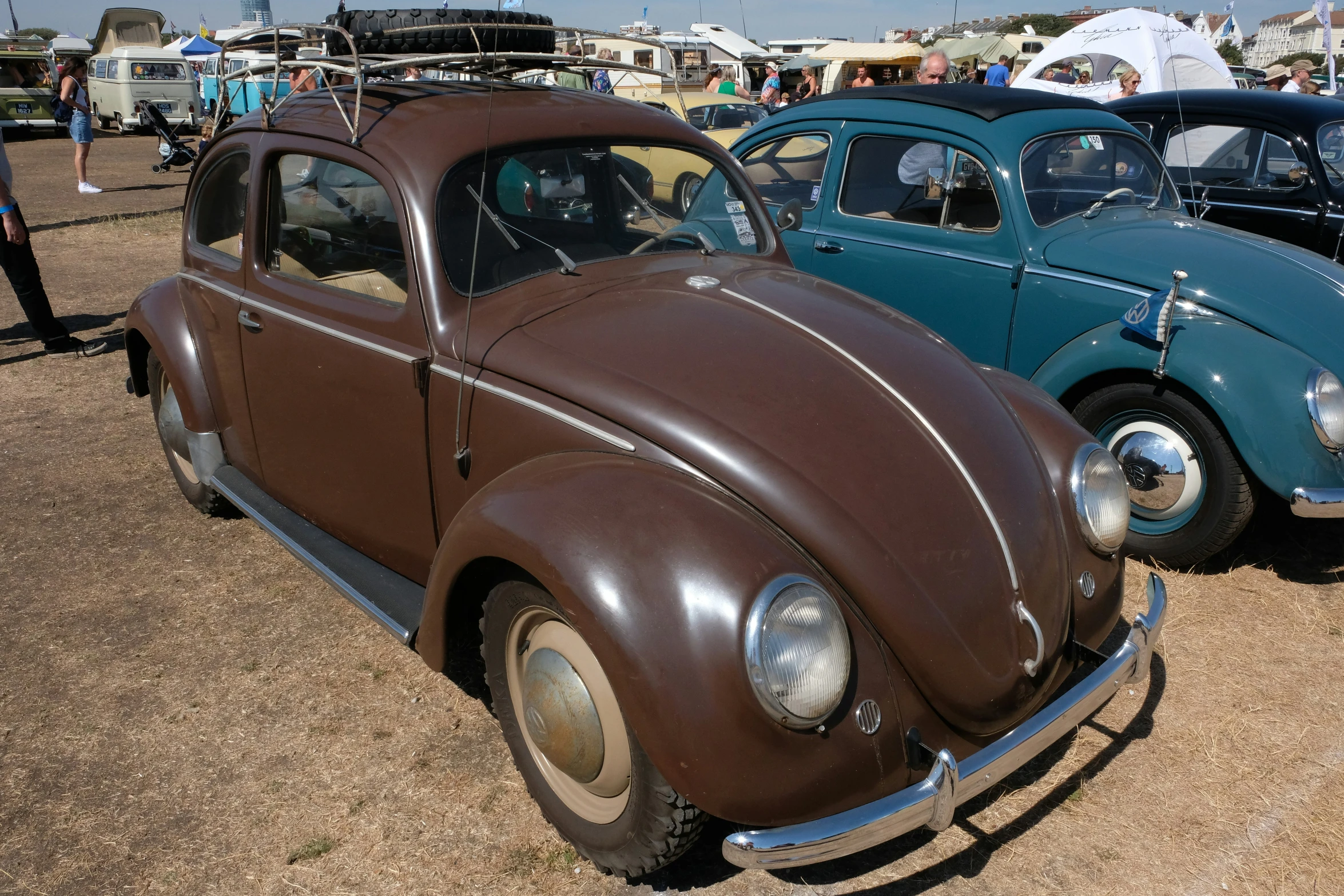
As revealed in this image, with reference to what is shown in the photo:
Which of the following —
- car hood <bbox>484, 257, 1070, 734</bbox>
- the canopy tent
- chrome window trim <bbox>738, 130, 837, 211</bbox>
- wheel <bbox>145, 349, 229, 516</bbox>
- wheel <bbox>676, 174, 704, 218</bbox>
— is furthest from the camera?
the canopy tent

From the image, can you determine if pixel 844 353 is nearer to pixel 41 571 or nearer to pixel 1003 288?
pixel 1003 288

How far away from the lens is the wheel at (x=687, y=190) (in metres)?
3.33

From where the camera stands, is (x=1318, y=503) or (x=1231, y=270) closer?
(x=1318, y=503)

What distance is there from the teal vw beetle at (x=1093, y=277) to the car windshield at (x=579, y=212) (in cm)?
45

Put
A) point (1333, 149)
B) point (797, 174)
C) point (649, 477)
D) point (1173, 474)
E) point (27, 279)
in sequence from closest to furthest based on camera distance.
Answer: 1. point (649, 477)
2. point (1173, 474)
3. point (797, 174)
4. point (1333, 149)
5. point (27, 279)

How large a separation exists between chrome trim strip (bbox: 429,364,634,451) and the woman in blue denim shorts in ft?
38.8

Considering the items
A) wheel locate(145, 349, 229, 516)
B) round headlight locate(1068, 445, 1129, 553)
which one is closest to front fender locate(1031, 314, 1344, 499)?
round headlight locate(1068, 445, 1129, 553)

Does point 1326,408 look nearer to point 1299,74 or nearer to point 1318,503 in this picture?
point 1318,503

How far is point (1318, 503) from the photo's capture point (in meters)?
3.44

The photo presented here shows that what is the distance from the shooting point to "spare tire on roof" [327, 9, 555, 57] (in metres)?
3.32

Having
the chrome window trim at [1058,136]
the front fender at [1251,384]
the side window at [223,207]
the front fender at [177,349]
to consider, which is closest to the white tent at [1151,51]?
the chrome window trim at [1058,136]

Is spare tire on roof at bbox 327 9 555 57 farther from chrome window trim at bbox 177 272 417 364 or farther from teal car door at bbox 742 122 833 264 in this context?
teal car door at bbox 742 122 833 264

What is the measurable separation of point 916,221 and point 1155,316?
144cm

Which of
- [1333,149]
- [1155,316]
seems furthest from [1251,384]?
[1333,149]
